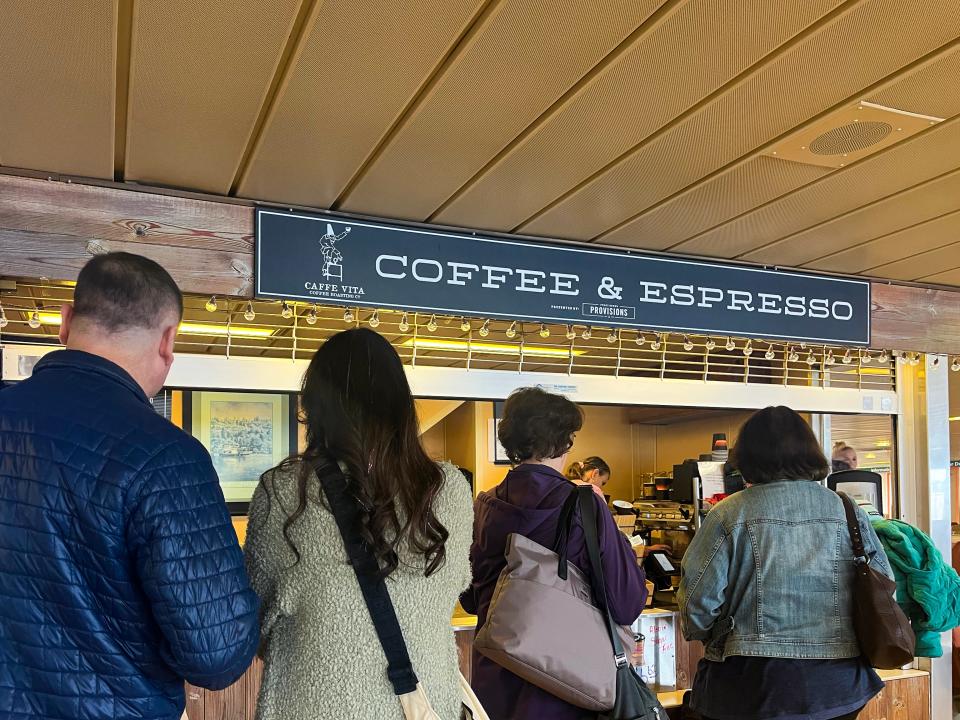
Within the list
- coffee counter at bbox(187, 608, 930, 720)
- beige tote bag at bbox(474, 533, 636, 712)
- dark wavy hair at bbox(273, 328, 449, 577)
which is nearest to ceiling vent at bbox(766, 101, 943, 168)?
beige tote bag at bbox(474, 533, 636, 712)

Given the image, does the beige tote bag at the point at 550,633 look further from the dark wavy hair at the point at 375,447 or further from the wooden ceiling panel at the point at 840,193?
the wooden ceiling panel at the point at 840,193

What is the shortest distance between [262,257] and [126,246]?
42 cm

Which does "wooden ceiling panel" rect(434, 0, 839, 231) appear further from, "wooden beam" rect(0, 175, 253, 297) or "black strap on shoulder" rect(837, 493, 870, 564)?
"black strap on shoulder" rect(837, 493, 870, 564)

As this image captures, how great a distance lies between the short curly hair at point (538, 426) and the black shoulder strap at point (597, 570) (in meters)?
0.26

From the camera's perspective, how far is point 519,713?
7.88 feet

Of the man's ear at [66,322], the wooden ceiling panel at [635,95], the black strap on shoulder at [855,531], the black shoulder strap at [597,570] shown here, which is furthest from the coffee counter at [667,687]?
the man's ear at [66,322]

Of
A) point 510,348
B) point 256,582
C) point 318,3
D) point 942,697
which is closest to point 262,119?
point 318,3

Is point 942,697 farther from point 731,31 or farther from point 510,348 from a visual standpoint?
point 731,31

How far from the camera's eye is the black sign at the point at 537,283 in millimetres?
2982

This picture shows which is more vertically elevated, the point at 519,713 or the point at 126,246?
the point at 126,246

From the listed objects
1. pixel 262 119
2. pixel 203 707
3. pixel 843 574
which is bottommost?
pixel 203 707

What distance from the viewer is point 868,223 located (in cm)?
320

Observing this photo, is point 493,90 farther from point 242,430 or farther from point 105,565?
point 242,430

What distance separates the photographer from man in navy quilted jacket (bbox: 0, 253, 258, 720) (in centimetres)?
129
